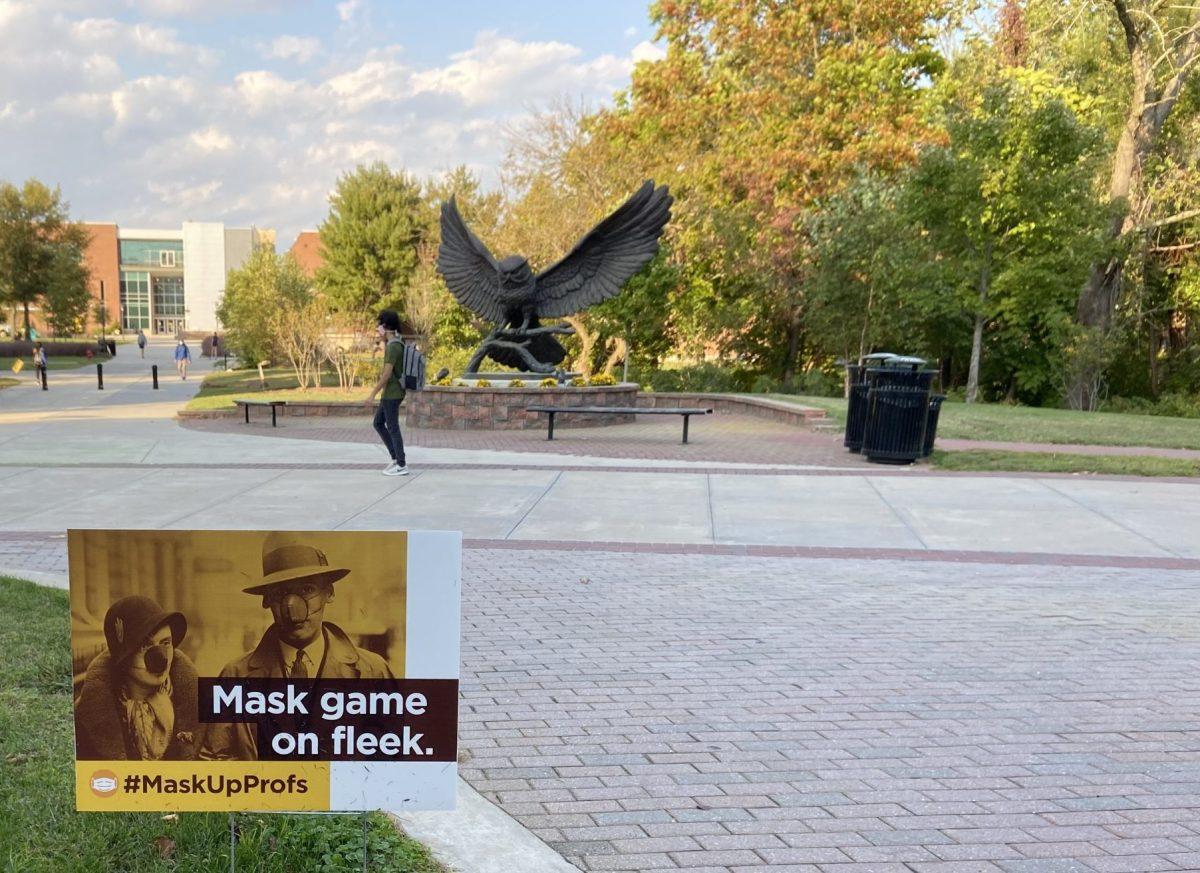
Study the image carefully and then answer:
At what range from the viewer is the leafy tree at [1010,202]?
2189 centimetres

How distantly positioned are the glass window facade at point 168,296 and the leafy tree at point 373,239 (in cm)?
8684

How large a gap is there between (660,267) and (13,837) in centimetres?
2433

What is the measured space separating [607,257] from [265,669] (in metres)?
16.4

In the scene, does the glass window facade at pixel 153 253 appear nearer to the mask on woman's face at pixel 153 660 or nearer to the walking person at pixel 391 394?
the walking person at pixel 391 394

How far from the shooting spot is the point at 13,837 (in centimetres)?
292

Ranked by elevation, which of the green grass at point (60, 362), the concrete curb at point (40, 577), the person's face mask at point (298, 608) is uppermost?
the person's face mask at point (298, 608)

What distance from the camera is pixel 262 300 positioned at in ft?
105

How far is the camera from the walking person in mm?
10797

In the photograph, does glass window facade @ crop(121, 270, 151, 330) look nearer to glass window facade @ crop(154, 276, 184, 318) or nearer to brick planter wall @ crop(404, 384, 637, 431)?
glass window facade @ crop(154, 276, 184, 318)

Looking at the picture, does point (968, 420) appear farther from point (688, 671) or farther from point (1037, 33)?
point (1037, 33)

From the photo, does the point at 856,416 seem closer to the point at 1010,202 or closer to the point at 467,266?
the point at 467,266

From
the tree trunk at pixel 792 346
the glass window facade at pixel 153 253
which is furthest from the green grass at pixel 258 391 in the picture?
the glass window facade at pixel 153 253

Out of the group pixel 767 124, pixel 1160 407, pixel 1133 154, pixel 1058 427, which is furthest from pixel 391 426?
pixel 1133 154

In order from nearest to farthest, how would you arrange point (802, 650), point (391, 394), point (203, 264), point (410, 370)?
point (802, 650), point (391, 394), point (410, 370), point (203, 264)
